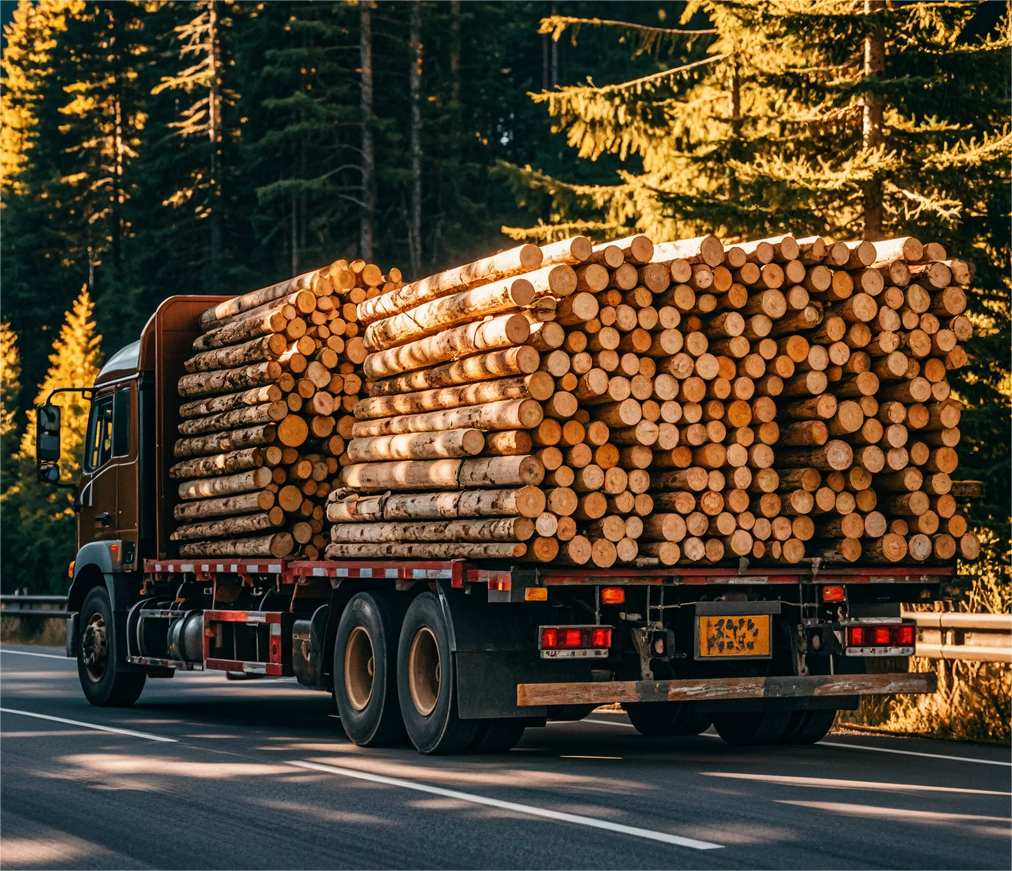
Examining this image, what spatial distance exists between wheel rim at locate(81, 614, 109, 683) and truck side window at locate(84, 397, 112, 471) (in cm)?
163

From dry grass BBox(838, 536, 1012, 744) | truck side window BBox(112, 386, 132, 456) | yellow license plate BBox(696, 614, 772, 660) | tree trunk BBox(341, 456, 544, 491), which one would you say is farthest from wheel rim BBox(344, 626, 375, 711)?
truck side window BBox(112, 386, 132, 456)

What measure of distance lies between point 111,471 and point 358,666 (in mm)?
5265

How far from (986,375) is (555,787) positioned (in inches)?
448

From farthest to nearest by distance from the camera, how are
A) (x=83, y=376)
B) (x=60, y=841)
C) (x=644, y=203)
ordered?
(x=83, y=376)
(x=644, y=203)
(x=60, y=841)

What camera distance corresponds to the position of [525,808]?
28.7ft

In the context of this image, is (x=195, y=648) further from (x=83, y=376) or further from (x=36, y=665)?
(x=83, y=376)

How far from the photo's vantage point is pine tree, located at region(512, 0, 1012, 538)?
18.6 metres

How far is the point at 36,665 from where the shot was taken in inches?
892

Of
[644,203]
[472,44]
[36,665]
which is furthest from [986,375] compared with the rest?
[472,44]

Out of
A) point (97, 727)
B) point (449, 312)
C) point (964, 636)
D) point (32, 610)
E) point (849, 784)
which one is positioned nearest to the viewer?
point (849, 784)

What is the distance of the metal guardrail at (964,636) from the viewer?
12.6 metres

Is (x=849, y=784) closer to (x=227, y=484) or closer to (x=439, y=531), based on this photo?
(x=439, y=531)

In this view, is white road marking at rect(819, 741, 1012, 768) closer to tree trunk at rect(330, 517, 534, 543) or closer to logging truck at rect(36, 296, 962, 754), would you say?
logging truck at rect(36, 296, 962, 754)

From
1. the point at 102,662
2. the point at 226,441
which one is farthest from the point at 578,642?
the point at 102,662
